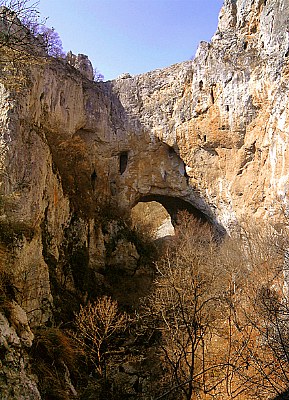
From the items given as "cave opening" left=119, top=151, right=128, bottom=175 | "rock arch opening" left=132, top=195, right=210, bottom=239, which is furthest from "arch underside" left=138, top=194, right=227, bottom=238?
"cave opening" left=119, top=151, right=128, bottom=175

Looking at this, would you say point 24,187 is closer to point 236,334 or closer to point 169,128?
point 236,334

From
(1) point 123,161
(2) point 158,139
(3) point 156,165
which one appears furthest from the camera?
(1) point 123,161

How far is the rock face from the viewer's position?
1040 cm

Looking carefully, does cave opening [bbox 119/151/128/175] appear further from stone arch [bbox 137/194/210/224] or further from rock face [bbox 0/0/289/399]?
stone arch [bbox 137/194/210/224]

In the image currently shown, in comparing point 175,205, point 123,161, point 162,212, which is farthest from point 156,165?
point 162,212

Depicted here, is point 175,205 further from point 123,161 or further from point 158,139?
point 158,139

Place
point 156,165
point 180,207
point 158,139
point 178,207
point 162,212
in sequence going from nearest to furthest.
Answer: point 158,139, point 156,165, point 180,207, point 178,207, point 162,212

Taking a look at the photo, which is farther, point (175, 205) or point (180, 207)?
point (175, 205)

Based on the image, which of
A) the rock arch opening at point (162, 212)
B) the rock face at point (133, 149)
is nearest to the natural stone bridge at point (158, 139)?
the rock face at point (133, 149)

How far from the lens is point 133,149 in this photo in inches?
774

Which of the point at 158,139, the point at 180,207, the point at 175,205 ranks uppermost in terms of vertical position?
the point at 158,139

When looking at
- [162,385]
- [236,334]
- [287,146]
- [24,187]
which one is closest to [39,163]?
[24,187]

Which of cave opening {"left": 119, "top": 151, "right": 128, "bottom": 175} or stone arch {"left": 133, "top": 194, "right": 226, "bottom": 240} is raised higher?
cave opening {"left": 119, "top": 151, "right": 128, "bottom": 175}

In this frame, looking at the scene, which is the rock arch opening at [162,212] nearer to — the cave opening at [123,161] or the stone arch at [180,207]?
the stone arch at [180,207]
